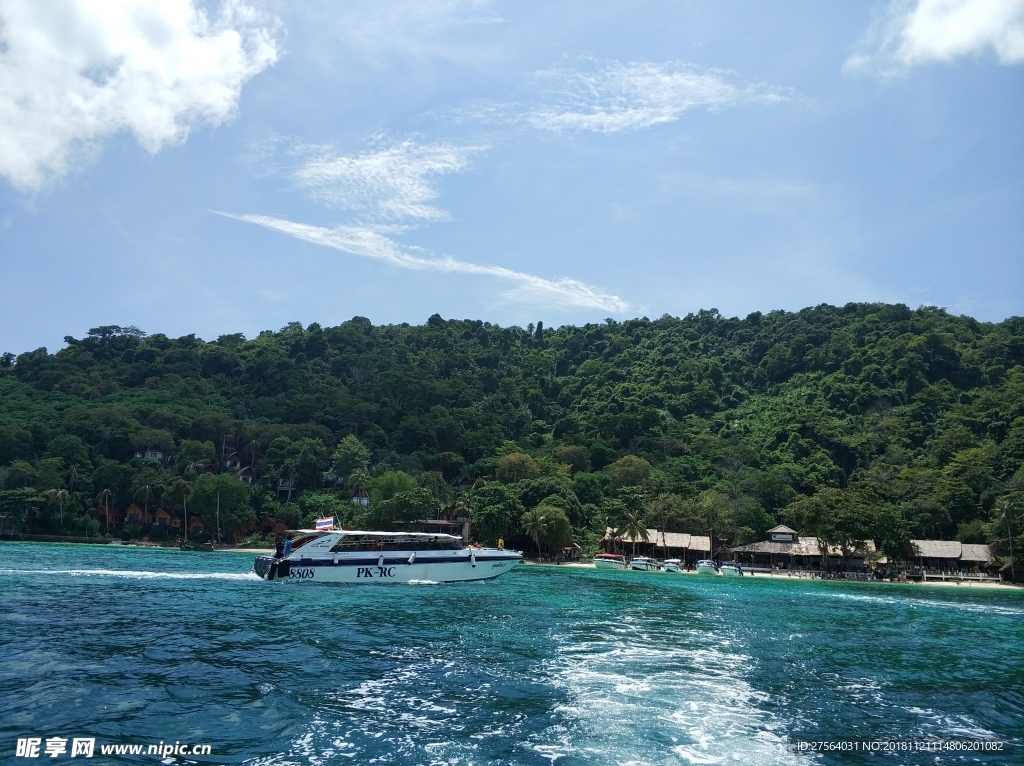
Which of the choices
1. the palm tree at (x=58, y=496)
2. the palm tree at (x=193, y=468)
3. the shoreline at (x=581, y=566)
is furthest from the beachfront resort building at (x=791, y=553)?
the palm tree at (x=58, y=496)

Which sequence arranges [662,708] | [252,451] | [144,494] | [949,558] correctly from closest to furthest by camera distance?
[662,708], [949,558], [144,494], [252,451]

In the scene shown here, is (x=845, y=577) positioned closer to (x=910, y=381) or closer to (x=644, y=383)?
(x=910, y=381)

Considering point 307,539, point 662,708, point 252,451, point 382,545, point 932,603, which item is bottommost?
point 932,603

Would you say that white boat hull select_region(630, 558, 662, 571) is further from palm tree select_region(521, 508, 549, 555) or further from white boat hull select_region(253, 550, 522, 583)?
white boat hull select_region(253, 550, 522, 583)

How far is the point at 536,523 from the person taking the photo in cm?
6412

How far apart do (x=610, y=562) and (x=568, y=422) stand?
164 feet

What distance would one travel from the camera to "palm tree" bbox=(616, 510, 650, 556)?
63.8m

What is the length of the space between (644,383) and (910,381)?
41941 millimetres

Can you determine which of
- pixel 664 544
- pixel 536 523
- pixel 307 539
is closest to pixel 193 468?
pixel 536 523

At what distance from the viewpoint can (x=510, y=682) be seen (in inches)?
536

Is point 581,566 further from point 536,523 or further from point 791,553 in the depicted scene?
point 791,553

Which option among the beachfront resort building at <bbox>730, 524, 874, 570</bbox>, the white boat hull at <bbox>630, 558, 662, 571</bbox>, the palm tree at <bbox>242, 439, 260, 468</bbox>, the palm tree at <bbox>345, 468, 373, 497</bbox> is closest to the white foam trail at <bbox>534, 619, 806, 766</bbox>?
the white boat hull at <bbox>630, 558, 662, 571</bbox>

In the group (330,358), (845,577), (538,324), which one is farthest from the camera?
(538,324)

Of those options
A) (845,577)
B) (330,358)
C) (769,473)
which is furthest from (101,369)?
(845,577)
